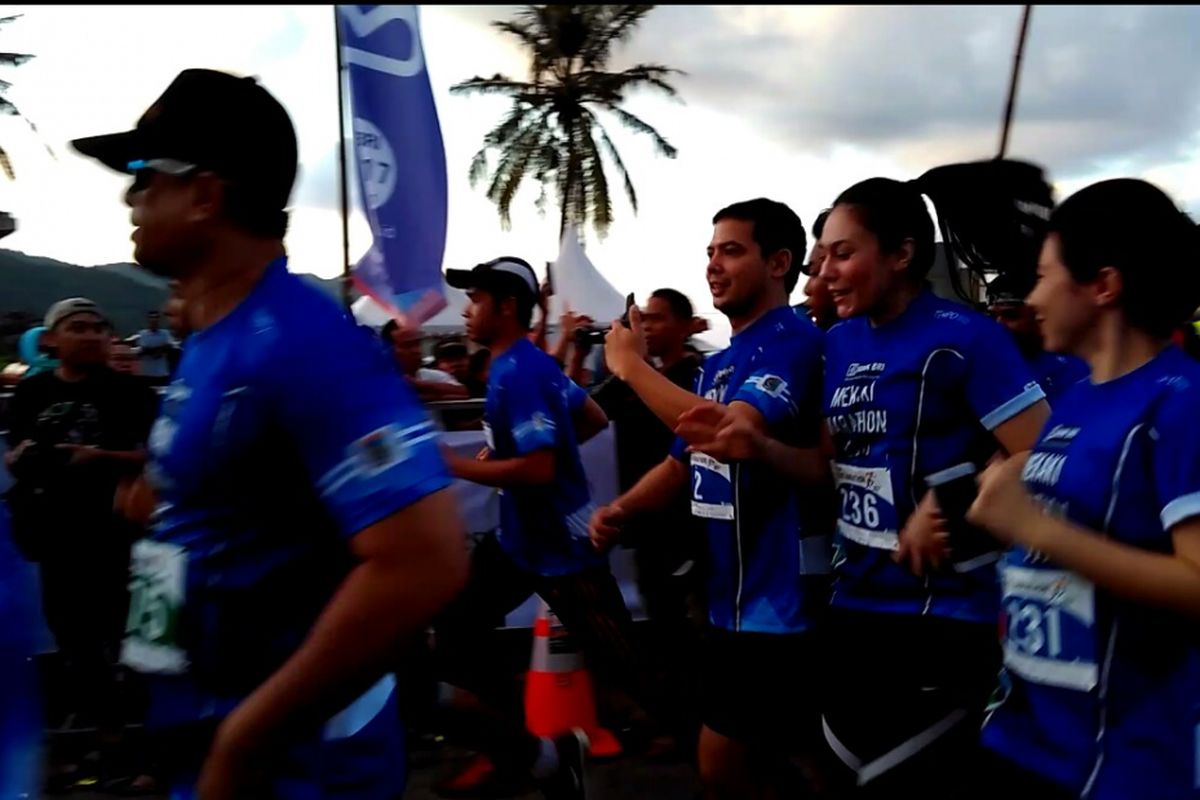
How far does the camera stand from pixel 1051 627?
2248mm

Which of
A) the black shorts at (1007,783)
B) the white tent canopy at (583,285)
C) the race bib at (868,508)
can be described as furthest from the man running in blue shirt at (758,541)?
the white tent canopy at (583,285)

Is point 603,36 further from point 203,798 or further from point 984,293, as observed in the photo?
point 203,798

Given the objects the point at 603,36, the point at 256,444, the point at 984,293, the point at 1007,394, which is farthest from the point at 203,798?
the point at 603,36

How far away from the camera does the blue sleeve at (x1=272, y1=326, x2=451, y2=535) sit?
1537 millimetres

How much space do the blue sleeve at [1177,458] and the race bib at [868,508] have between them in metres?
0.93

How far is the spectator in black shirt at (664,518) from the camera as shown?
18.8 feet

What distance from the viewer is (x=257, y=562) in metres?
1.68

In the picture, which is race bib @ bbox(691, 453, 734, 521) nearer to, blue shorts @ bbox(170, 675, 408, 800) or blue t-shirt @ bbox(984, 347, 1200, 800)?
blue t-shirt @ bbox(984, 347, 1200, 800)

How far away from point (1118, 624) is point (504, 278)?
304 cm

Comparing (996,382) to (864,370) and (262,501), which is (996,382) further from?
(262,501)

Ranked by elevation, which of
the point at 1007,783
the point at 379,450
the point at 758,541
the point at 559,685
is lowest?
the point at 559,685

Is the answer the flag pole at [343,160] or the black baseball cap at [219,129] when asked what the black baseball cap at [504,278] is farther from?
the black baseball cap at [219,129]

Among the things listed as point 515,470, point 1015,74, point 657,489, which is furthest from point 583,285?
point 657,489

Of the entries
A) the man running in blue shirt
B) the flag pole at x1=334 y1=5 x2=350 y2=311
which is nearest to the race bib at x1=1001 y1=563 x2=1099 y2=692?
the man running in blue shirt
